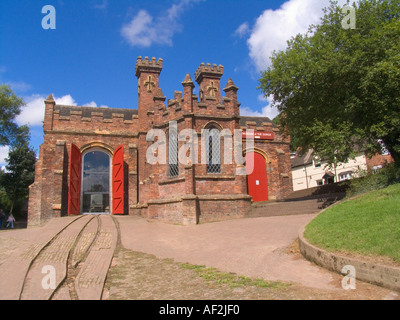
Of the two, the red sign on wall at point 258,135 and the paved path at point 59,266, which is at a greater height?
the red sign on wall at point 258,135

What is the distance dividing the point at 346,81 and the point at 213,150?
7435mm

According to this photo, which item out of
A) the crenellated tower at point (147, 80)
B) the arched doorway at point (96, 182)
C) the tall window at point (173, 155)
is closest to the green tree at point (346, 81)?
the tall window at point (173, 155)

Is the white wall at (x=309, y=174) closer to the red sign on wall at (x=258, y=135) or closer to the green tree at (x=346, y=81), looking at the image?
the red sign on wall at (x=258, y=135)

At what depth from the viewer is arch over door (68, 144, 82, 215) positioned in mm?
19719

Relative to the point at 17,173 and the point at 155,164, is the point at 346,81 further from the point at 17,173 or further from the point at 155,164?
the point at 17,173

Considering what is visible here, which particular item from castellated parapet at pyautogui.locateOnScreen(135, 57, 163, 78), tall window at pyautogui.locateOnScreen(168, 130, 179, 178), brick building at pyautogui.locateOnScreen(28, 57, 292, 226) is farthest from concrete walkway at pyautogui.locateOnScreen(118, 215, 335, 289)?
castellated parapet at pyautogui.locateOnScreen(135, 57, 163, 78)

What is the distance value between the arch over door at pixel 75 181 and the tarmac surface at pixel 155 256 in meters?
4.56

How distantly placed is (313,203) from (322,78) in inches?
228

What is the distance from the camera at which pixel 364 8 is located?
1396 cm

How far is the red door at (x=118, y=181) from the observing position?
21.0m
